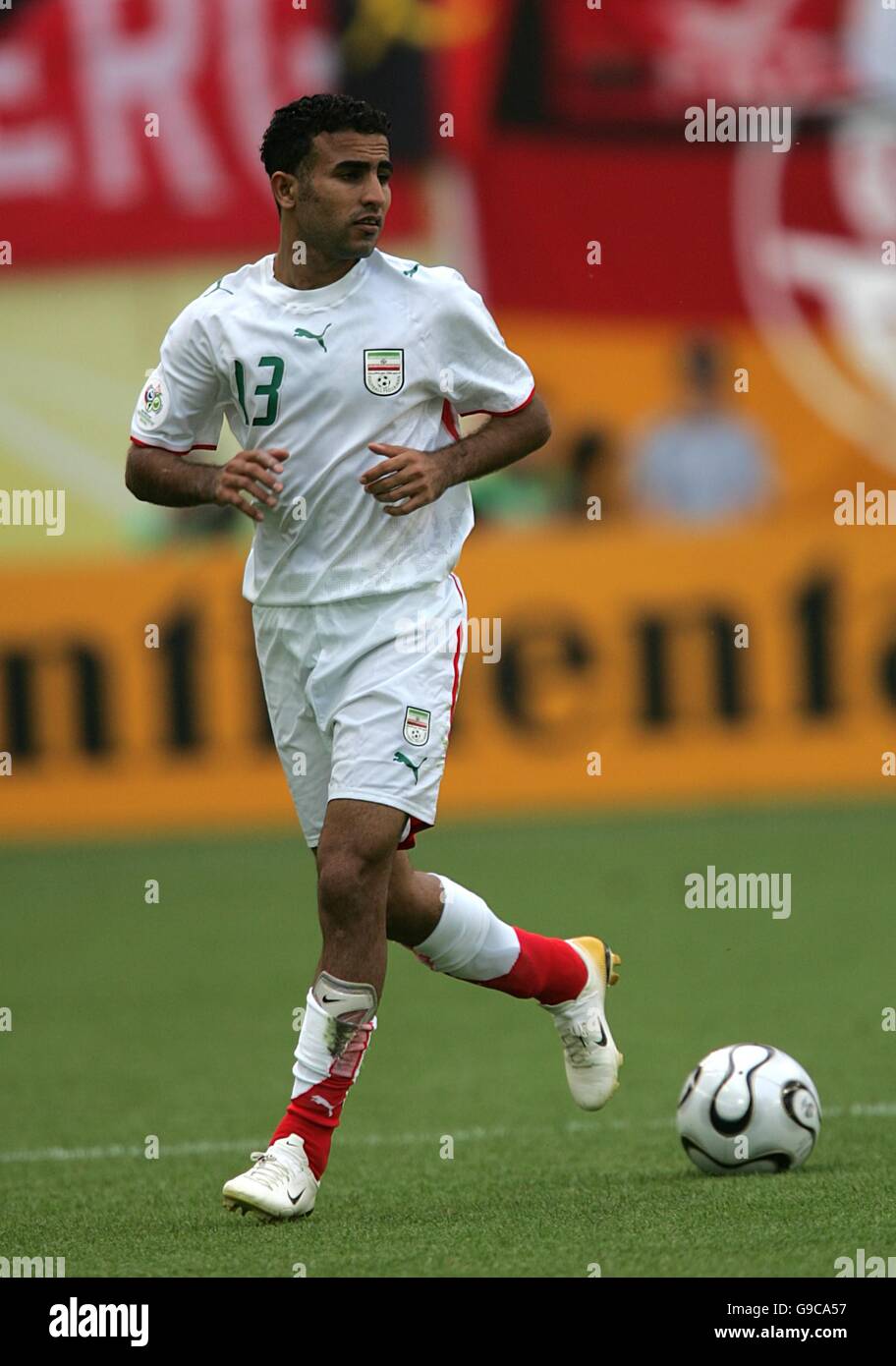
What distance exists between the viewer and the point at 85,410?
17891 millimetres

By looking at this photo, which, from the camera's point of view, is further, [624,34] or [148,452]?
[624,34]

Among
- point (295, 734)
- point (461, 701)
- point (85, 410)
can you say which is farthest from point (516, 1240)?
point (85, 410)

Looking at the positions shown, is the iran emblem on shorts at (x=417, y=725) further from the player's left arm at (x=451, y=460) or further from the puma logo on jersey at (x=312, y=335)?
the puma logo on jersey at (x=312, y=335)

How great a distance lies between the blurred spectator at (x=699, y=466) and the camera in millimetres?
16531

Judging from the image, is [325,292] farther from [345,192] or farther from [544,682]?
[544,682]

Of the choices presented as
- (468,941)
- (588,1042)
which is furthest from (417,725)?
(588,1042)

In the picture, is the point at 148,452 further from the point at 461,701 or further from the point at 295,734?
the point at 461,701

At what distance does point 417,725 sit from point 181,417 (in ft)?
3.12

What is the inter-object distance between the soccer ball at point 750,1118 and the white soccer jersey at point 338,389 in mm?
1408

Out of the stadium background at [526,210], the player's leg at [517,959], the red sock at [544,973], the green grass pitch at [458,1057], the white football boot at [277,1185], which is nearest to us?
the green grass pitch at [458,1057]

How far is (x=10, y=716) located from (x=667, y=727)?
387 cm

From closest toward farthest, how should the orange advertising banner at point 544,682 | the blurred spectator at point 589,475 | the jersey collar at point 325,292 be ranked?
the jersey collar at point 325,292, the orange advertising banner at point 544,682, the blurred spectator at point 589,475

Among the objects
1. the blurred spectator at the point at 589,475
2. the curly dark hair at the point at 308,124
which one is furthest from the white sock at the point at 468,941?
the blurred spectator at the point at 589,475

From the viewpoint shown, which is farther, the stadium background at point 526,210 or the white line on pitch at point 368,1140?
the stadium background at point 526,210
